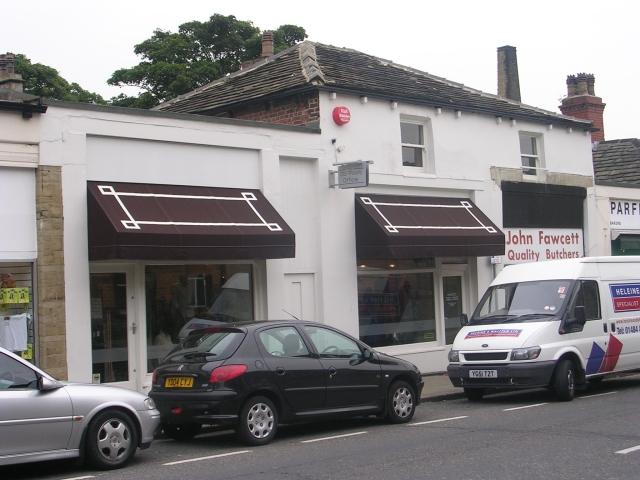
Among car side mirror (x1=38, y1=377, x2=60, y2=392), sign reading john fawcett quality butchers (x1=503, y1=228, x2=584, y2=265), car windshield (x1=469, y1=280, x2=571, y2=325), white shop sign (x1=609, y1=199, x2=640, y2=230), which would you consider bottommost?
car side mirror (x1=38, y1=377, x2=60, y2=392)

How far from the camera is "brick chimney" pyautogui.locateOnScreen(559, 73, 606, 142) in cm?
2794

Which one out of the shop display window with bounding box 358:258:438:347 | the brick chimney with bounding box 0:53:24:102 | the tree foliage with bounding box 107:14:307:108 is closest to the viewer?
the brick chimney with bounding box 0:53:24:102

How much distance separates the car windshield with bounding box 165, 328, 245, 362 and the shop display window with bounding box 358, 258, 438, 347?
6.86 meters

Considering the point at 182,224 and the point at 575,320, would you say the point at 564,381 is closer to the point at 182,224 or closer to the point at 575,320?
the point at 575,320

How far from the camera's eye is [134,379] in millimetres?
13844

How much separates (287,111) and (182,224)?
451cm

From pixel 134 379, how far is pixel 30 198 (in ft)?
11.2

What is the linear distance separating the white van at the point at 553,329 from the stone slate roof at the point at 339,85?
502cm

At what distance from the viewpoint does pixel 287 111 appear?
56.0 feet

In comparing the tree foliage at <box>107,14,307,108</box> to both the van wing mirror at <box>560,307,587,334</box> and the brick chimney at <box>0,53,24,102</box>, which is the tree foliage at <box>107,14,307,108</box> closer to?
the brick chimney at <box>0,53,24,102</box>

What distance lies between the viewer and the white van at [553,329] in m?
13.0

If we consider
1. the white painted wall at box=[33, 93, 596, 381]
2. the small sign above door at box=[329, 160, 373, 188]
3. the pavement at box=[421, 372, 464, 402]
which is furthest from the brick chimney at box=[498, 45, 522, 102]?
the pavement at box=[421, 372, 464, 402]

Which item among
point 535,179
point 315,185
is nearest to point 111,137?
point 315,185

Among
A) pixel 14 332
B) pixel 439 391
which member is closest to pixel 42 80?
pixel 14 332
